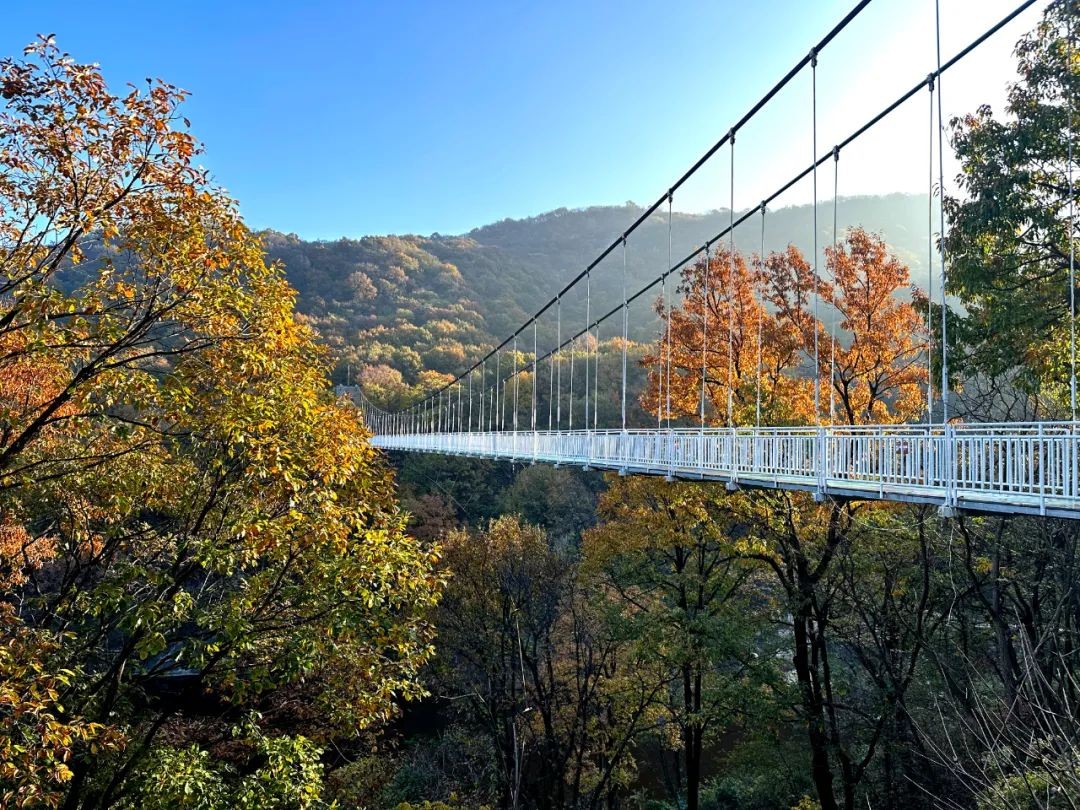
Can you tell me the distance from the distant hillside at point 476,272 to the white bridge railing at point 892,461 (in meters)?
41.9

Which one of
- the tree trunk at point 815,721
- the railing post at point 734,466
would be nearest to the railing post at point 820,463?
the railing post at point 734,466

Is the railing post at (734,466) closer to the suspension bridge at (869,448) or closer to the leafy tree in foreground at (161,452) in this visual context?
the suspension bridge at (869,448)

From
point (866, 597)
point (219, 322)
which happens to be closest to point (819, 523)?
point (866, 597)

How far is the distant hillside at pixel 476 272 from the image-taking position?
5525cm

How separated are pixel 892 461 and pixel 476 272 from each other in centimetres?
7805

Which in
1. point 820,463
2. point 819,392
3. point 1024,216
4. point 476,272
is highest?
point 476,272

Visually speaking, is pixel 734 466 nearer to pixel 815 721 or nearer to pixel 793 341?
pixel 815 721

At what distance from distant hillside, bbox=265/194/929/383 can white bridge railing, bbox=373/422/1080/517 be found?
4192cm

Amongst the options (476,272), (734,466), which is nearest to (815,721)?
(734,466)

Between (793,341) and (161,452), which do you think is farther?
(793,341)

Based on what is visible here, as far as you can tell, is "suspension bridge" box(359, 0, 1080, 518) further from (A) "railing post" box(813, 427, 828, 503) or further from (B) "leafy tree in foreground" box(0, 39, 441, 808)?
(B) "leafy tree in foreground" box(0, 39, 441, 808)

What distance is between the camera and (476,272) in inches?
3204

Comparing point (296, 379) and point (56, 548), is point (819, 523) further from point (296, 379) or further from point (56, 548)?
point (56, 548)

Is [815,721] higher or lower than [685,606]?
lower
